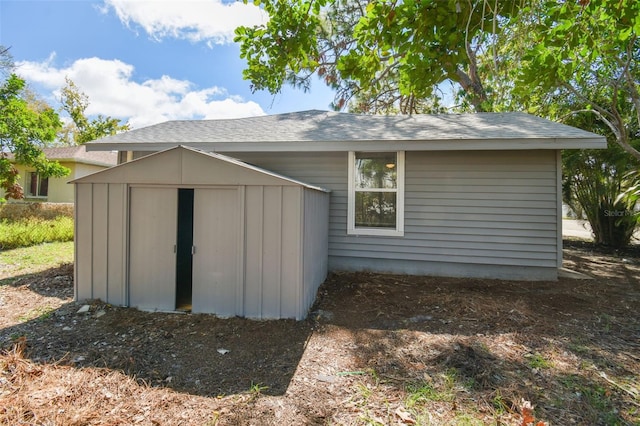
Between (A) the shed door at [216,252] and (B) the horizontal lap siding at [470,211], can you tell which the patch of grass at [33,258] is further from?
(B) the horizontal lap siding at [470,211]

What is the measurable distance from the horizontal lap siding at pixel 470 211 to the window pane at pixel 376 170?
28 centimetres

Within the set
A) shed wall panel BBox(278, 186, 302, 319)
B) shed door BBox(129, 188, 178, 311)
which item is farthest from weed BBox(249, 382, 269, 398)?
shed door BBox(129, 188, 178, 311)

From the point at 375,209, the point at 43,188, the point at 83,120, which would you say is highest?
the point at 83,120

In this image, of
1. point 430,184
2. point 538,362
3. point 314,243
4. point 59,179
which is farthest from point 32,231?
point 538,362

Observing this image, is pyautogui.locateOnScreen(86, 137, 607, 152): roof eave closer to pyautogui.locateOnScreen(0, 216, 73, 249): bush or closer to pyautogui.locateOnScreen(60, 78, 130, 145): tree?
pyautogui.locateOnScreen(0, 216, 73, 249): bush

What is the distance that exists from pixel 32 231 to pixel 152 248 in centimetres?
806

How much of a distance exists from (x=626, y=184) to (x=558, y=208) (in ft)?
17.3

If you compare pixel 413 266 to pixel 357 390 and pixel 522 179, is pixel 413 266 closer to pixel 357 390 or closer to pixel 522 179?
pixel 522 179

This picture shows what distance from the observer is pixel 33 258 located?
732 cm

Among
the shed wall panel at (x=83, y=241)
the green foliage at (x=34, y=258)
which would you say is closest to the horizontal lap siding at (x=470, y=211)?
the shed wall panel at (x=83, y=241)

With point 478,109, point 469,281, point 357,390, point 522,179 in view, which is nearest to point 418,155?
point 522,179

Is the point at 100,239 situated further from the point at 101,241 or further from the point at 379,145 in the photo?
the point at 379,145

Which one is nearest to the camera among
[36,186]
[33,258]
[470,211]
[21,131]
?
[470,211]

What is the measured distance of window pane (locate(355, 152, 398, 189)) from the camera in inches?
239
